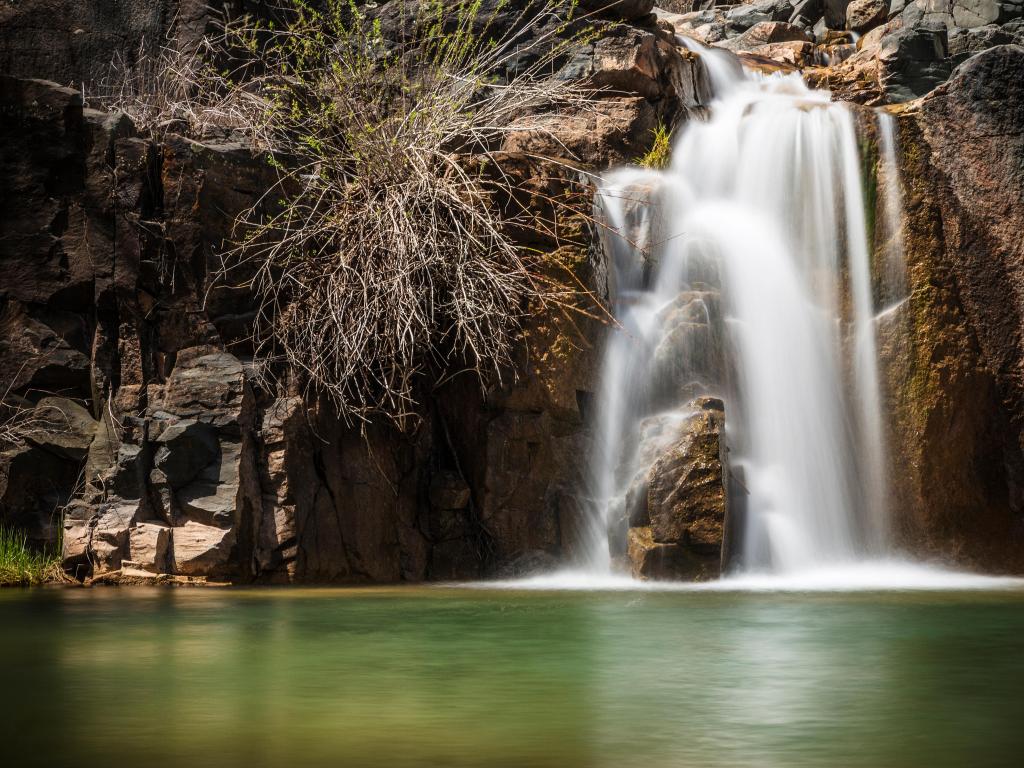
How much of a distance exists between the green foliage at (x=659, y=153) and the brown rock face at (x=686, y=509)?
3.27 m

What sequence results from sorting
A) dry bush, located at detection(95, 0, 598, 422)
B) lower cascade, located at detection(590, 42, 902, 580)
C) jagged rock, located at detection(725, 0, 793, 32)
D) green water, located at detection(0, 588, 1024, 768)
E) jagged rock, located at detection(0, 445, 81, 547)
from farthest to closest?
1. jagged rock, located at detection(725, 0, 793, 32)
2. dry bush, located at detection(95, 0, 598, 422)
3. jagged rock, located at detection(0, 445, 81, 547)
4. lower cascade, located at detection(590, 42, 902, 580)
5. green water, located at detection(0, 588, 1024, 768)

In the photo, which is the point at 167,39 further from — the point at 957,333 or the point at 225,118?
the point at 957,333

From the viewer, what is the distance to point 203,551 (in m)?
7.28

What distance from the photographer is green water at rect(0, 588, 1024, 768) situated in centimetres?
258

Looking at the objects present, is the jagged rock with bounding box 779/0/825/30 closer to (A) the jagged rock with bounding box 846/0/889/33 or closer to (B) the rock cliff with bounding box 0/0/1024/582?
(A) the jagged rock with bounding box 846/0/889/33

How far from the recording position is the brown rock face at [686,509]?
7.25 m

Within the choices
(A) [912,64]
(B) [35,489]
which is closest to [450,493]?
(B) [35,489]

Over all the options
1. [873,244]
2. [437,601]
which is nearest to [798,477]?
[873,244]

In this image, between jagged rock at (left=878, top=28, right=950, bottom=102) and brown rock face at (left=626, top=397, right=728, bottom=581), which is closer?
brown rock face at (left=626, top=397, right=728, bottom=581)

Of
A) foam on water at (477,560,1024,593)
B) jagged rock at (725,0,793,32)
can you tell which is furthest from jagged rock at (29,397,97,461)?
jagged rock at (725,0,793,32)

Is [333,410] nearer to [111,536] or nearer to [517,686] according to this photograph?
[111,536]

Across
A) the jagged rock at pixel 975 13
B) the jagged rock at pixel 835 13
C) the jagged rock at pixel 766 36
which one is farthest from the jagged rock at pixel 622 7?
the jagged rock at pixel 975 13

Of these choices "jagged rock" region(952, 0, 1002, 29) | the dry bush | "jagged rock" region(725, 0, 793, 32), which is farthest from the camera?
"jagged rock" region(725, 0, 793, 32)

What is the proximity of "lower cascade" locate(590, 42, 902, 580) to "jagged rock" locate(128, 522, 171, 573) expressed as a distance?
2.81 metres
